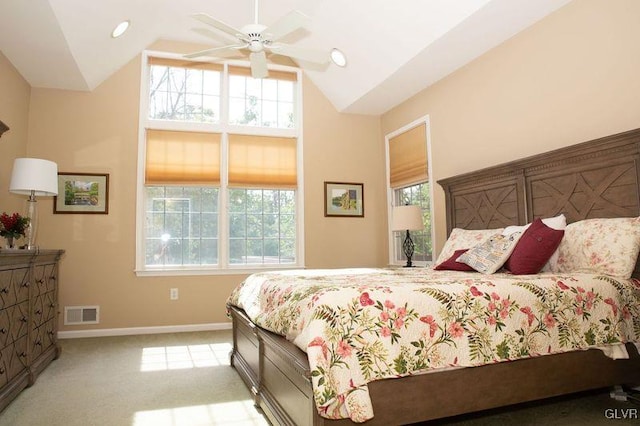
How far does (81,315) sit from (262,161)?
2615mm

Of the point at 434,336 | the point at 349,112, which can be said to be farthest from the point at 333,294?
the point at 349,112

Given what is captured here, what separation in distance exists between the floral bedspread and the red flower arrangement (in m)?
2.09

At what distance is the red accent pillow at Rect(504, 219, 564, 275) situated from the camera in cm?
264

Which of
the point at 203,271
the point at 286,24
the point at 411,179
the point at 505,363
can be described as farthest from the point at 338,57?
the point at 505,363

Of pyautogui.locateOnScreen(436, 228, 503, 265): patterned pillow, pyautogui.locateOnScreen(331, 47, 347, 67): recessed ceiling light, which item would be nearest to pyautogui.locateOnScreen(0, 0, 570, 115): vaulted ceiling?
pyautogui.locateOnScreen(331, 47, 347, 67): recessed ceiling light

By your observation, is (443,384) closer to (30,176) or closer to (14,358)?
(14,358)

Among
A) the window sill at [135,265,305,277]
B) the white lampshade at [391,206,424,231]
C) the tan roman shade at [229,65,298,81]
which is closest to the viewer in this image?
the white lampshade at [391,206,424,231]

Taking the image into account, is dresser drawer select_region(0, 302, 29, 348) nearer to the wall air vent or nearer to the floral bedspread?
the floral bedspread

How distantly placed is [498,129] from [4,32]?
4.19 m

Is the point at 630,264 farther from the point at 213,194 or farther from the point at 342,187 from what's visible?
the point at 213,194

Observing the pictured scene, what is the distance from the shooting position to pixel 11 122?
162 inches

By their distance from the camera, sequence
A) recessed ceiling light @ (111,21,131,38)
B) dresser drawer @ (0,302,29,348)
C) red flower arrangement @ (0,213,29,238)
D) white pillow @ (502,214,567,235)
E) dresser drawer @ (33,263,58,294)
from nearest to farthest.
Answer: dresser drawer @ (0,302,29,348) < white pillow @ (502,214,567,235) < red flower arrangement @ (0,213,29,238) < dresser drawer @ (33,263,58,294) < recessed ceiling light @ (111,21,131,38)

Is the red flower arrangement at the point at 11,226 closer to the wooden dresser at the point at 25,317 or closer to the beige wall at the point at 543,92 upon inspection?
the wooden dresser at the point at 25,317

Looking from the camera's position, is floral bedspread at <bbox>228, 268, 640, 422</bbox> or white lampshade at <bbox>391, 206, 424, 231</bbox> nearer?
floral bedspread at <bbox>228, 268, 640, 422</bbox>
